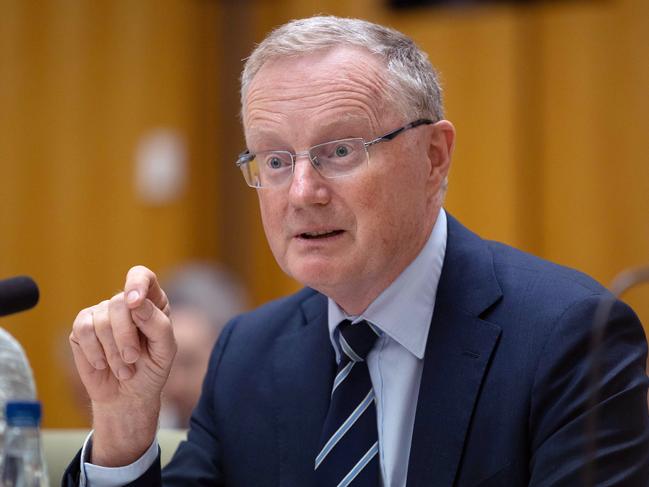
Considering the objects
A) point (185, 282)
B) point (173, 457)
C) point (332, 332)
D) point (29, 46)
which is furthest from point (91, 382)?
point (29, 46)

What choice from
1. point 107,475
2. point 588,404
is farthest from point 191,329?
point 588,404

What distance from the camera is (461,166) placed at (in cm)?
477

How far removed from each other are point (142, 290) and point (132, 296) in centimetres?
2

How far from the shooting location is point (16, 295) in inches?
68.8

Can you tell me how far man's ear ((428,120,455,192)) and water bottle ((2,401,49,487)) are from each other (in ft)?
3.09

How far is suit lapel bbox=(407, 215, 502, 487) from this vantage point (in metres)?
1.83

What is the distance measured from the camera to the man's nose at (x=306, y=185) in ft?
6.18

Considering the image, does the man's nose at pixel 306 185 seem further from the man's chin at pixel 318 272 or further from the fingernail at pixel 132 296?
the fingernail at pixel 132 296

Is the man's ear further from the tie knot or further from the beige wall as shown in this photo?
the beige wall

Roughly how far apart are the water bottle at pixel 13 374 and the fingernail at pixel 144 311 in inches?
19.5

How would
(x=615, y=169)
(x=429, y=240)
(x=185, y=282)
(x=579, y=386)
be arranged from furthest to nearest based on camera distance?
1. (x=615, y=169)
2. (x=185, y=282)
3. (x=429, y=240)
4. (x=579, y=386)

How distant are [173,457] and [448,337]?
678mm

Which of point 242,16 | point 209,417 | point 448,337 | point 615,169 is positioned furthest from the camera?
point 242,16

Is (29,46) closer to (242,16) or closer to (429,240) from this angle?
(242,16)
